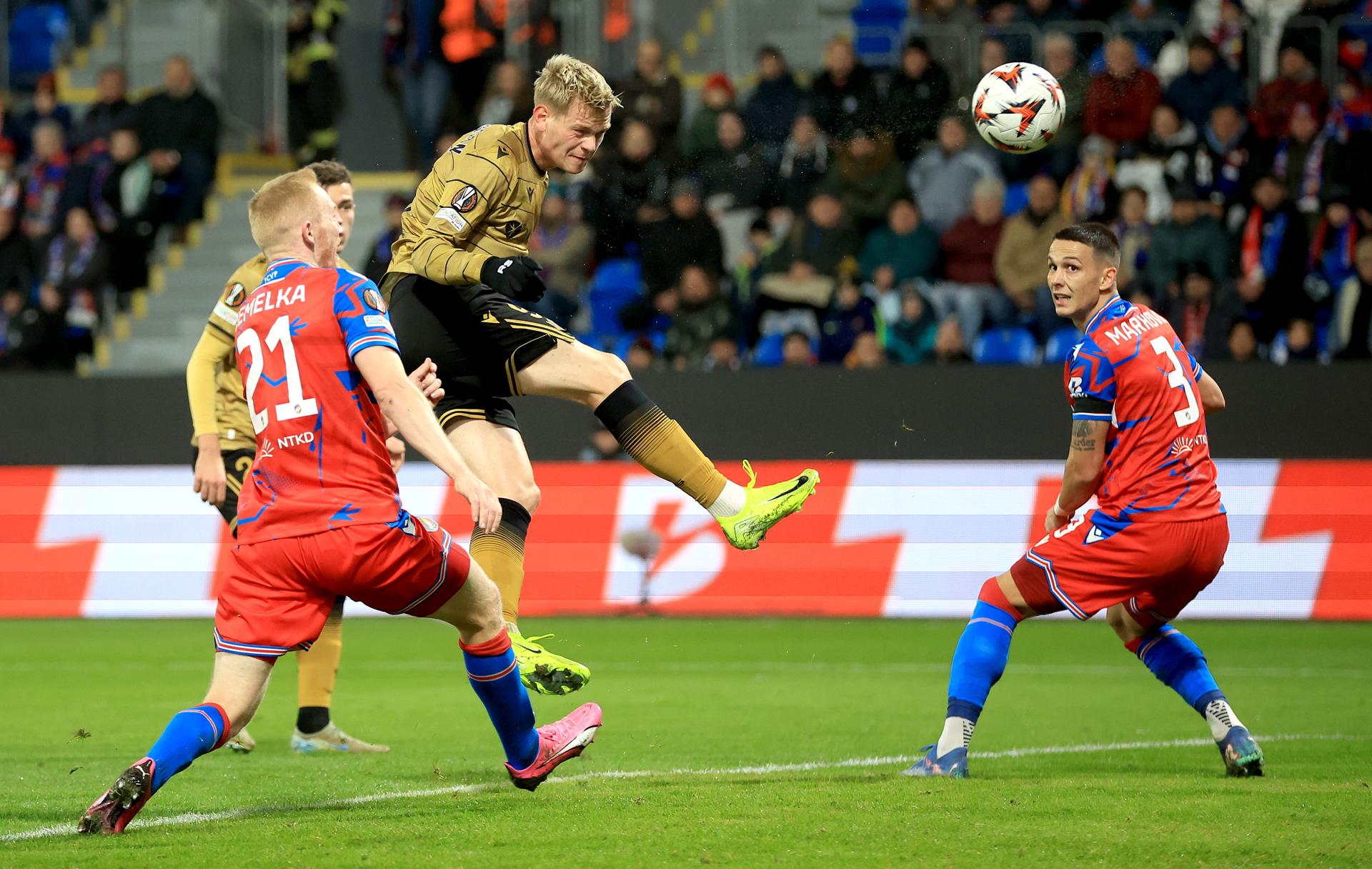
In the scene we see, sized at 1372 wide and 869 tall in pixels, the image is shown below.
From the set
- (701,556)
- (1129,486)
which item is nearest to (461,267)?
(1129,486)

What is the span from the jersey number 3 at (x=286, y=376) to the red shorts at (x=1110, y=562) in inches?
105

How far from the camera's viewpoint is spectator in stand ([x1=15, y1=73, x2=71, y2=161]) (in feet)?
56.5

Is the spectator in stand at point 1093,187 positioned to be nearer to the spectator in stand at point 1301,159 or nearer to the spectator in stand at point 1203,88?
the spectator in stand at point 1203,88

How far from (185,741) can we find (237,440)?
277 cm

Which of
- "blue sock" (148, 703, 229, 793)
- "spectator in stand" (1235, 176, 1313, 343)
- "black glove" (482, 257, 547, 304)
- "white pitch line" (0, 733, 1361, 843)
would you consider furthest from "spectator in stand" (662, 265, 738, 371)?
"blue sock" (148, 703, 229, 793)

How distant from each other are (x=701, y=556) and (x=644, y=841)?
7.52m

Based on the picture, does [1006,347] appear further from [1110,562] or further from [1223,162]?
[1110,562]

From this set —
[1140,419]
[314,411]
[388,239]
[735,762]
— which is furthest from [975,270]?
[314,411]

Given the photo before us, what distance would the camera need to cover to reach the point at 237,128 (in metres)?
18.5

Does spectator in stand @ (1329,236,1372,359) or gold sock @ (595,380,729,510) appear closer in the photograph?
gold sock @ (595,380,729,510)

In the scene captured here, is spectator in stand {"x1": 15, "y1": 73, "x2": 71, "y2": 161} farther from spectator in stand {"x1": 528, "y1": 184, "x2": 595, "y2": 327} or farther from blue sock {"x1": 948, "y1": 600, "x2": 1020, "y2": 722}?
blue sock {"x1": 948, "y1": 600, "x2": 1020, "y2": 722}

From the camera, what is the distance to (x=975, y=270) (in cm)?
1383

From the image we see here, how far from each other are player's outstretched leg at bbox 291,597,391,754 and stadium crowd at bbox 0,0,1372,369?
690cm

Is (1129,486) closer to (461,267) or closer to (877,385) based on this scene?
(461,267)
